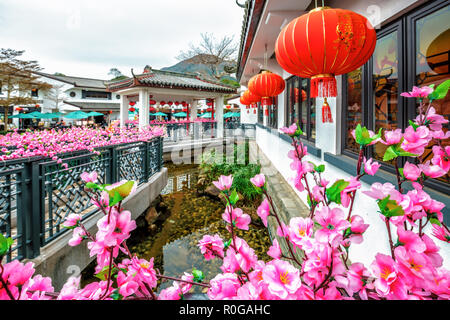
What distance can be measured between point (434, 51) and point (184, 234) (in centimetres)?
501

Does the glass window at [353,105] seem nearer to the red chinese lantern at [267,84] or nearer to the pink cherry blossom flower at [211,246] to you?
the red chinese lantern at [267,84]

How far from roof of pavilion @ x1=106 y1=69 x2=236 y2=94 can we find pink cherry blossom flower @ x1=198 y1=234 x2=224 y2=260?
12404 millimetres

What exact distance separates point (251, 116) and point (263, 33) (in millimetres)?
13196

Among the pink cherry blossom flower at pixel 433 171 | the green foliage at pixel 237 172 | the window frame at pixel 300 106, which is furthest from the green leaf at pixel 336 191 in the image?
the green foliage at pixel 237 172

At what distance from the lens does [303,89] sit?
5.68 metres

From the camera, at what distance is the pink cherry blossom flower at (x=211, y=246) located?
3.41 ft

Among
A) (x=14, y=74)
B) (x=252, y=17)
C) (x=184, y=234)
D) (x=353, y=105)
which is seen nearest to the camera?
(x=353, y=105)

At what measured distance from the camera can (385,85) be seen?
2.63m

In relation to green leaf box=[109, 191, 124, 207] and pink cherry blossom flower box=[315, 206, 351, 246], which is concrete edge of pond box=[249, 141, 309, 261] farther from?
green leaf box=[109, 191, 124, 207]

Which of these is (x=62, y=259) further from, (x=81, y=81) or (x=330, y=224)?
(x=81, y=81)

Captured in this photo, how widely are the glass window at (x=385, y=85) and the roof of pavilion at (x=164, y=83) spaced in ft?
37.3

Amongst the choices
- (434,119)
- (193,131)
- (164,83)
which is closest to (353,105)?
(434,119)

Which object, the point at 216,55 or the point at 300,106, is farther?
the point at 216,55
